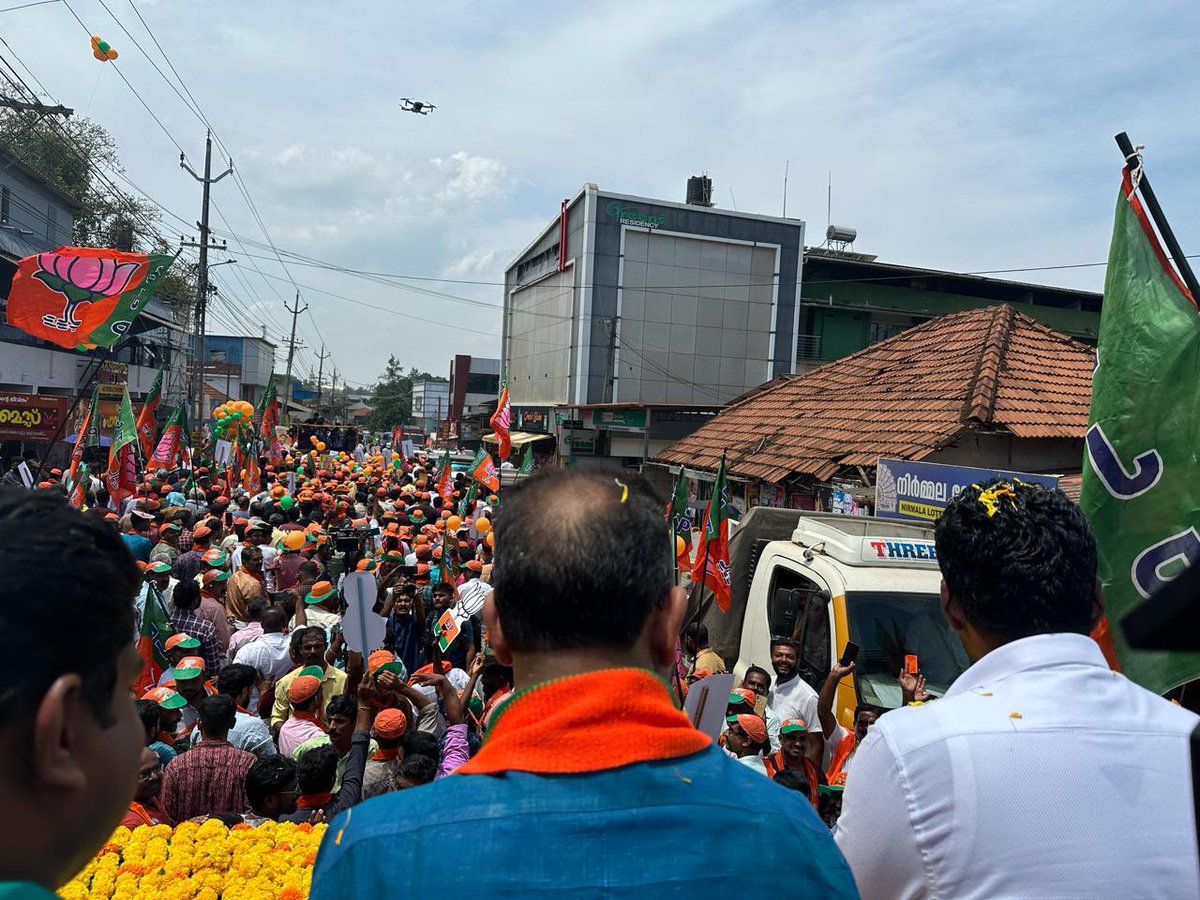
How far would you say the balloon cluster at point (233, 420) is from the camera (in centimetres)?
1806

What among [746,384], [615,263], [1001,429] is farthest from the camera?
[746,384]

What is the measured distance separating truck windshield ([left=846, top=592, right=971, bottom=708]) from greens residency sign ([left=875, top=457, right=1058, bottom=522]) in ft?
5.77

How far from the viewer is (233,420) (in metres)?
18.1

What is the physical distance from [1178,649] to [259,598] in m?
7.32

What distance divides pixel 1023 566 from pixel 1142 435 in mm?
1706

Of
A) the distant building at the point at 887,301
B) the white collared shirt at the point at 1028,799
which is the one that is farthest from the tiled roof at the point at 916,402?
the distant building at the point at 887,301

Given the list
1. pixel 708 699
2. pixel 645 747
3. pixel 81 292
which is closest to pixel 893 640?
pixel 708 699

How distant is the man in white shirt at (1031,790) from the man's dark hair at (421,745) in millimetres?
2742

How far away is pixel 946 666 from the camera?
4.99m

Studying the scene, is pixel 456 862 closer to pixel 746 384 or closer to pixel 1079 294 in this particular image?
pixel 746 384

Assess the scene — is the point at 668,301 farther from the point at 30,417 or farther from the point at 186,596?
the point at 186,596

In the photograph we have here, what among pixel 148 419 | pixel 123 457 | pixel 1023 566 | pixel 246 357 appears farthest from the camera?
pixel 246 357

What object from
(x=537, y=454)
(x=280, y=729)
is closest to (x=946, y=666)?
(x=280, y=729)

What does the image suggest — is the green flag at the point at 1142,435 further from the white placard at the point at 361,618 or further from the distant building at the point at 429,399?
the distant building at the point at 429,399
